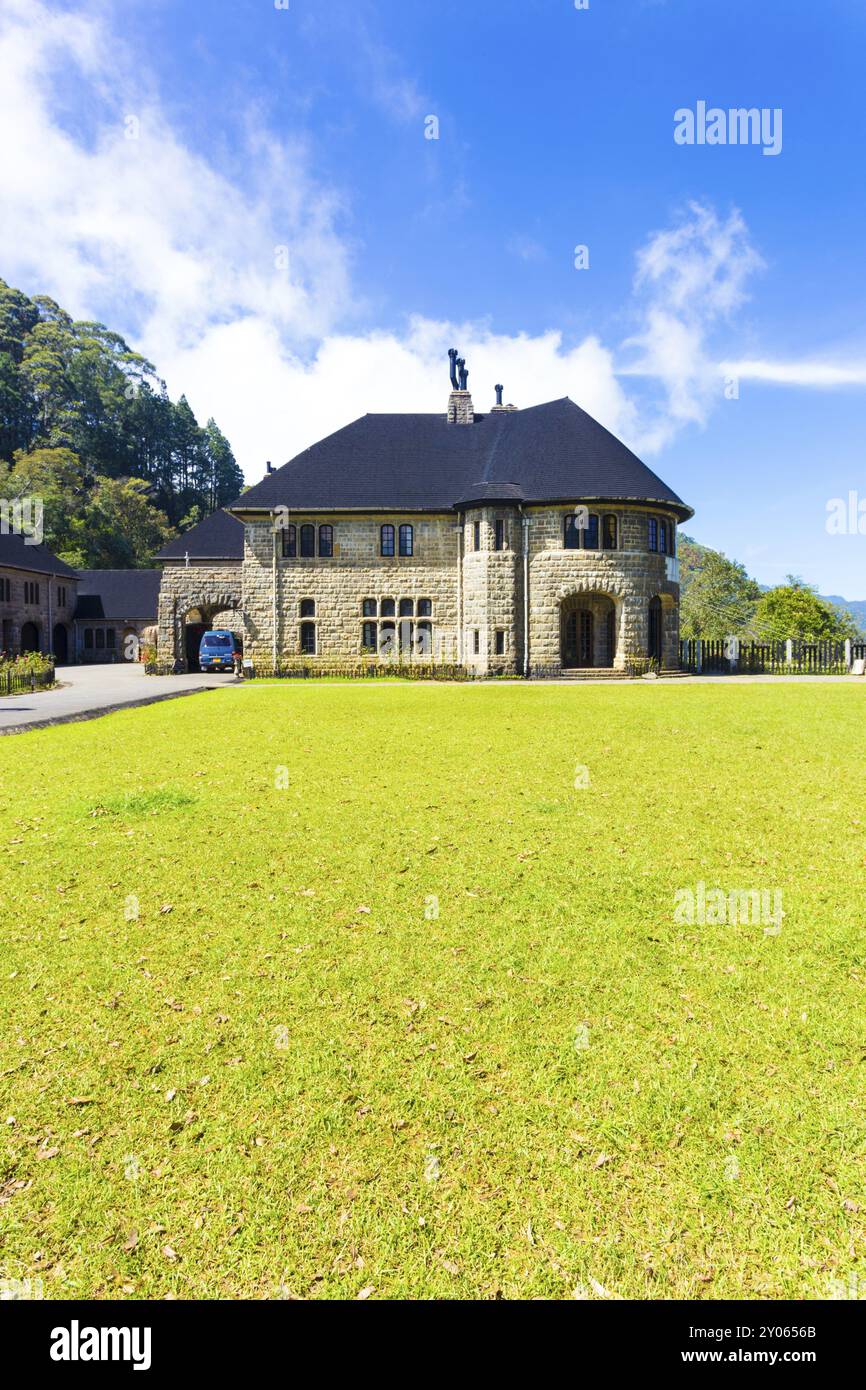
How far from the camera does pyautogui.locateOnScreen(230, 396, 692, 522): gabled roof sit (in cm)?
3400

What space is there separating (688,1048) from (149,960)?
10.3ft

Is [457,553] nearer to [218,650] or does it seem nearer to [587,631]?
[587,631]

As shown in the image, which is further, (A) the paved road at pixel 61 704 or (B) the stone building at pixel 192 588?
(B) the stone building at pixel 192 588

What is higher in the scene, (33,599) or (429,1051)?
(33,599)

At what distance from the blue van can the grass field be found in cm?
3194

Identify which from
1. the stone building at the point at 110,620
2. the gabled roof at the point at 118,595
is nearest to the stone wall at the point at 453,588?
the stone building at the point at 110,620

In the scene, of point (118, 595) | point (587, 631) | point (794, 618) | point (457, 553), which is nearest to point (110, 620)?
point (118, 595)

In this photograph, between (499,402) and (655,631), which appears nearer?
(655,631)

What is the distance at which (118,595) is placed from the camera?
57656 millimetres

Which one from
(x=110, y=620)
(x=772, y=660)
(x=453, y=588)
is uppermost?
(x=110, y=620)

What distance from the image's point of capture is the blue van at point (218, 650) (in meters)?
38.4

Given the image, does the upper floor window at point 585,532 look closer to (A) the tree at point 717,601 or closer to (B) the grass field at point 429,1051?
(B) the grass field at point 429,1051

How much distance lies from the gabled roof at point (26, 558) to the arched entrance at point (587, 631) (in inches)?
1480

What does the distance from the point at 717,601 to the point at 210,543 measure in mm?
46681
